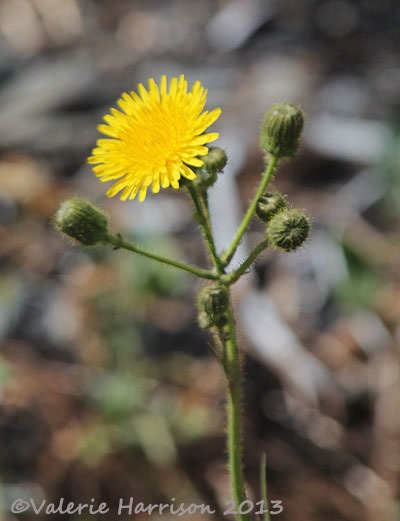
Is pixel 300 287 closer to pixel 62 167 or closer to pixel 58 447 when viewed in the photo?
pixel 58 447

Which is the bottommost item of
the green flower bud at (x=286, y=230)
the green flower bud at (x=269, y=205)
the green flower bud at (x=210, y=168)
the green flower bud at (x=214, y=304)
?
the green flower bud at (x=214, y=304)

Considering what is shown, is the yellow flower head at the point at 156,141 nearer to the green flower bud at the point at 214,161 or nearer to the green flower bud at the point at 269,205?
the green flower bud at the point at 214,161

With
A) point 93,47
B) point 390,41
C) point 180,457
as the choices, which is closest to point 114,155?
point 180,457

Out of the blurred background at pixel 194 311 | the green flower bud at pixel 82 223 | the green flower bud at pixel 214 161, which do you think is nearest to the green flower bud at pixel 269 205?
the green flower bud at pixel 214 161

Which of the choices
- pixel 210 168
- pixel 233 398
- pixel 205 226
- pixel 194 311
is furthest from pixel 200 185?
pixel 194 311

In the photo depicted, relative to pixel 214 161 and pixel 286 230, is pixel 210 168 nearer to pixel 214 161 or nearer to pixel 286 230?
pixel 214 161

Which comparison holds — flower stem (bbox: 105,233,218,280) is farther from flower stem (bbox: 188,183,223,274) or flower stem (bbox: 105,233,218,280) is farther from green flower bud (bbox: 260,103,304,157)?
green flower bud (bbox: 260,103,304,157)

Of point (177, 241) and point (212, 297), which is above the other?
point (177, 241)
